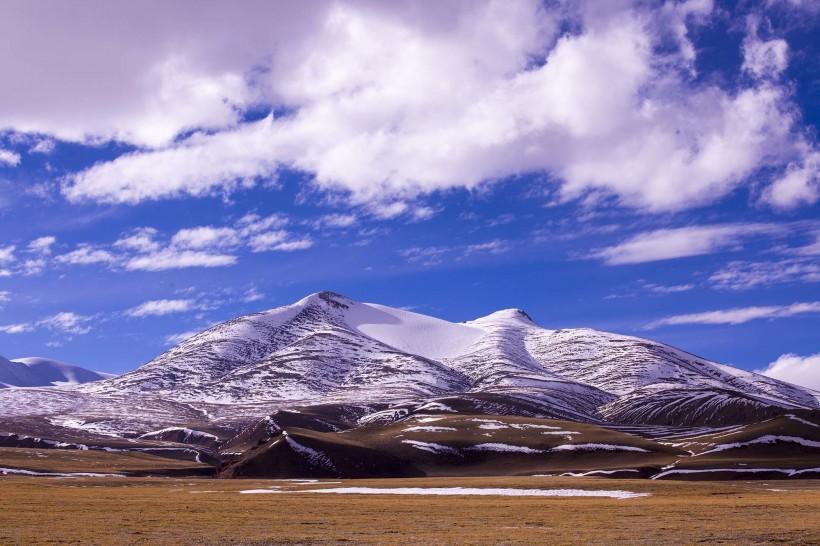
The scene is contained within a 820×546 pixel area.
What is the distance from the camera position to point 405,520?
58031 millimetres

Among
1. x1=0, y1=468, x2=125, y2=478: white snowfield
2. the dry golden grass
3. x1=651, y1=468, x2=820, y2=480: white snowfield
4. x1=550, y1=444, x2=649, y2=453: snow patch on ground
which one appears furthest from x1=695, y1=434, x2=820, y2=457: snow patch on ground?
x1=0, y1=468, x2=125, y2=478: white snowfield

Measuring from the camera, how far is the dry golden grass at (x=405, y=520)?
4578 cm

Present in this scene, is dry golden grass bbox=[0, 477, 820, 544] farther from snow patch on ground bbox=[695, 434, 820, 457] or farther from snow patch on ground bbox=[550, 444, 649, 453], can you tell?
snow patch on ground bbox=[550, 444, 649, 453]

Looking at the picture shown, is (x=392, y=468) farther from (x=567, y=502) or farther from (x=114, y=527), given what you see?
(x=114, y=527)

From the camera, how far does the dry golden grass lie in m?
45.8

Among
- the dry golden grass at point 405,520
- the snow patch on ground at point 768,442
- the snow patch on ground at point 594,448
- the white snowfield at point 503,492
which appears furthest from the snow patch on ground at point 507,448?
the dry golden grass at point 405,520

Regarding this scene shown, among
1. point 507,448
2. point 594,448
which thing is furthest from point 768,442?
point 507,448

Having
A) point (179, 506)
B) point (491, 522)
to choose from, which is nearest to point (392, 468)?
point (179, 506)

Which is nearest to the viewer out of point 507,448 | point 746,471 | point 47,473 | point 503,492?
point 503,492

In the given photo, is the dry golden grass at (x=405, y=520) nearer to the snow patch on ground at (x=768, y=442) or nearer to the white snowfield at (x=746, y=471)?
the white snowfield at (x=746, y=471)

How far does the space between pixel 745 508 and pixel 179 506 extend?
167ft

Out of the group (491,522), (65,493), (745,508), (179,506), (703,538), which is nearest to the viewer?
(703,538)

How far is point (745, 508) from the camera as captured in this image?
6700 centimetres

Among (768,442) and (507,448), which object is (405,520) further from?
(768,442)
